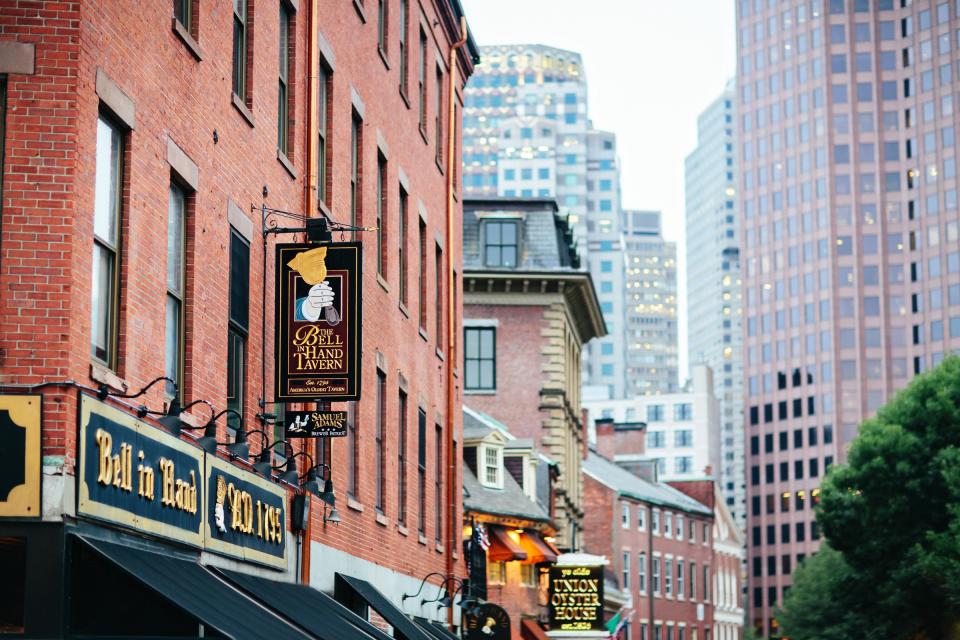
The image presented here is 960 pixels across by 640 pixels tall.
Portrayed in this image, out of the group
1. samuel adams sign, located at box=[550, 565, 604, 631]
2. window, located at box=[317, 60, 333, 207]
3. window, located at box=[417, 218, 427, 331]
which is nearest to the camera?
window, located at box=[317, 60, 333, 207]

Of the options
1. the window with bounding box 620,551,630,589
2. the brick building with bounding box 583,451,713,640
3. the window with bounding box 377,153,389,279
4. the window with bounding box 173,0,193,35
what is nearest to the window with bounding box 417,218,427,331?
the window with bounding box 377,153,389,279

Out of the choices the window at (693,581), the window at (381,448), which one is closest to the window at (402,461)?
the window at (381,448)

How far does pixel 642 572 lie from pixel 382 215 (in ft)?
217

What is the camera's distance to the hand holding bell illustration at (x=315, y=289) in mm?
16031

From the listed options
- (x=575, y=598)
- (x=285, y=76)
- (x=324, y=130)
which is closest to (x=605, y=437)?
(x=575, y=598)

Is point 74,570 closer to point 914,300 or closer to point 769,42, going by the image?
point 914,300

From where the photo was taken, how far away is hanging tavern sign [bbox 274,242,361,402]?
15992mm

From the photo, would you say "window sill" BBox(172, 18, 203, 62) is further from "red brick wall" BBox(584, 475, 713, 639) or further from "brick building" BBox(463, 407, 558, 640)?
"red brick wall" BBox(584, 475, 713, 639)

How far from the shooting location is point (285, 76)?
18.7m

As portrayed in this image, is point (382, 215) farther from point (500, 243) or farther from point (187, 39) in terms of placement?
point (500, 243)

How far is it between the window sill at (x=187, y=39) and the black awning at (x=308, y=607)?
15.0 feet

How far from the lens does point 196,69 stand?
14789mm

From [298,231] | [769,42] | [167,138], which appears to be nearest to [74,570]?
[167,138]

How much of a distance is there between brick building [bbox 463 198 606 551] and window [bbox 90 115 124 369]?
137ft
